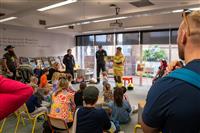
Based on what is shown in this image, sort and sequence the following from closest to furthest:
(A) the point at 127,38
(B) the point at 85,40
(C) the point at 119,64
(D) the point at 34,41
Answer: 1. (C) the point at 119,64
2. (D) the point at 34,41
3. (A) the point at 127,38
4. (B) the point at 85,40

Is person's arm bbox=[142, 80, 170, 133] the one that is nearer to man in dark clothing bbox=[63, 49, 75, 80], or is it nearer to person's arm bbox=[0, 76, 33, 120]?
person's arm bbox=[0, 76, 33, 120]

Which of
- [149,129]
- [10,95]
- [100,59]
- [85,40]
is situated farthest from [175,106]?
[85,40]

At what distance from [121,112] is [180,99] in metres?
3.71

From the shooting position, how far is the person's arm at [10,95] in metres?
0.86

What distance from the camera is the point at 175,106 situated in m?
0.72

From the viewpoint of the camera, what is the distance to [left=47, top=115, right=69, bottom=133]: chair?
2878mm

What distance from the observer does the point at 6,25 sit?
28.1 ft

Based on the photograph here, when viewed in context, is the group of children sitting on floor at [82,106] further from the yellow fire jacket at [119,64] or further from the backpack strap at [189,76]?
the yellow fire jacket at [119,64]

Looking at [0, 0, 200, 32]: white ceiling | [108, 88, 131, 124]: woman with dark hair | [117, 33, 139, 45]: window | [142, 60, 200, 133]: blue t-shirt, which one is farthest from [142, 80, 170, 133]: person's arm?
[117, 33, 139, 45]: window

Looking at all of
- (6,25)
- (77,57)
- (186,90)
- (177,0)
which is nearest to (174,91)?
(186,90)

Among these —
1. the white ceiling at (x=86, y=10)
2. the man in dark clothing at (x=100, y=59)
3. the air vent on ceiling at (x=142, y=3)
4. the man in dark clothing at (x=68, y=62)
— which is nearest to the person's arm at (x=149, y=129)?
the white ceiling at (x=86, y=10)

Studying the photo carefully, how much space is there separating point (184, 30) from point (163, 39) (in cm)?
893

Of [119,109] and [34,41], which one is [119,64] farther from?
[34,41]

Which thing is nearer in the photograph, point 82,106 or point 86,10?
point 82,106
